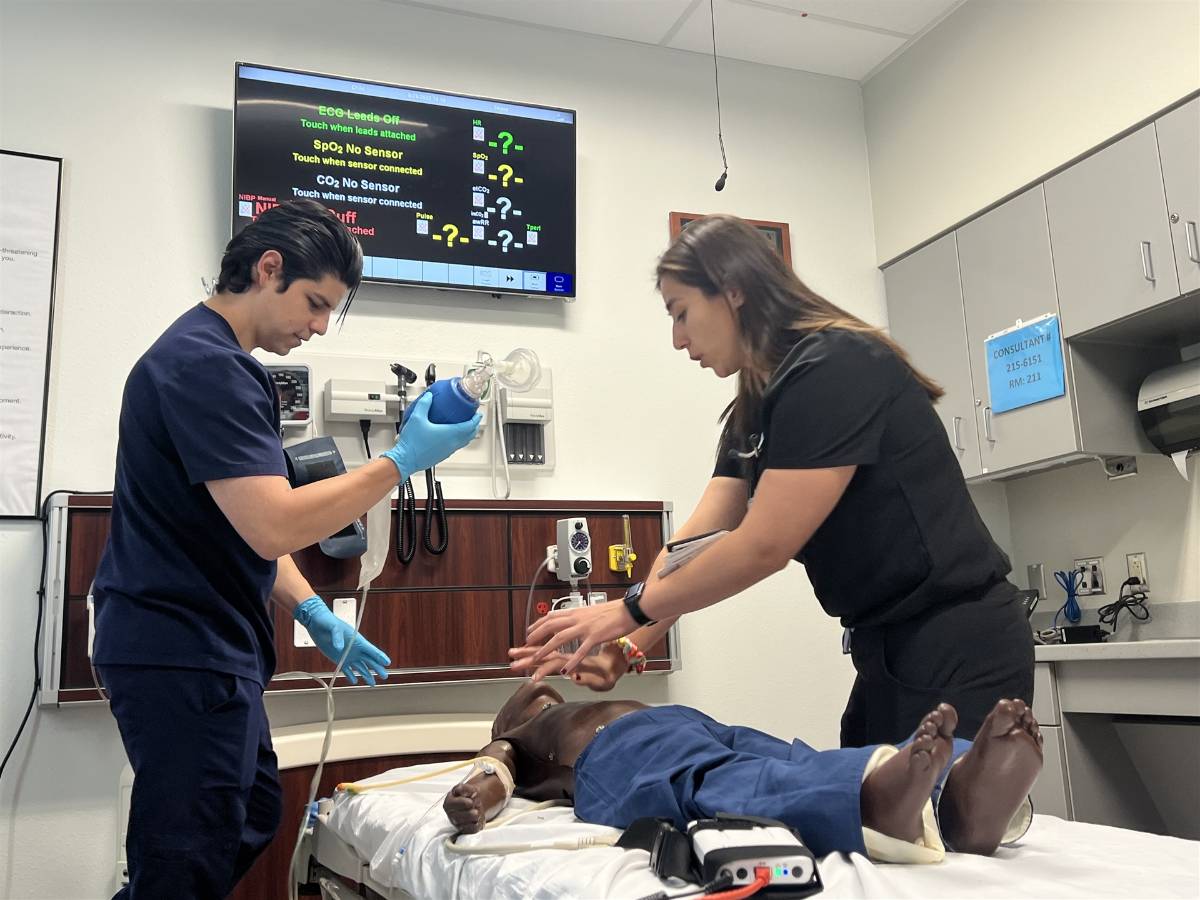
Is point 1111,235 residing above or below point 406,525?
above

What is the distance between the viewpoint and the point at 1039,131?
3.36 meters

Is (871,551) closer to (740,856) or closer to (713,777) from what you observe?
(713,777)

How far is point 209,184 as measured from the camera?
315 cm

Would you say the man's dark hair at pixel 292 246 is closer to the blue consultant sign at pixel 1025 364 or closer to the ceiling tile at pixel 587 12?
the ceiling tile at pixel 587 12

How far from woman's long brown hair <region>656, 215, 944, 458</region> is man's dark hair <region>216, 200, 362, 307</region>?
1.87 ft

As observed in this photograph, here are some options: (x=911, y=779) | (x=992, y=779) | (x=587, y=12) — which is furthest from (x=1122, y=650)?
(x=587, y=12)

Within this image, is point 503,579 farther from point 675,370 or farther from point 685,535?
point 685,535

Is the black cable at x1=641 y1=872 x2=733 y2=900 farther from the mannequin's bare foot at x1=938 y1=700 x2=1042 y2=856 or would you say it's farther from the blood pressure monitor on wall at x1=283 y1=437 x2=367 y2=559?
the blood pressure monitor on wall at x1=283 y1=437 x2=367 y2=559

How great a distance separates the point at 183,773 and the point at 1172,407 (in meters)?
2.75

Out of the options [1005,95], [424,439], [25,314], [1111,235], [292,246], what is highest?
[1005,95]

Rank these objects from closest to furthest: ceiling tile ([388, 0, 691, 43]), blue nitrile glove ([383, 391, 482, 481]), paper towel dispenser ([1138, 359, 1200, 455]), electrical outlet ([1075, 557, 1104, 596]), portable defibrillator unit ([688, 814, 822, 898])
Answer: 1. portable defibrillator unit ([688, 814, 822, 898])
2. blue nitrile glove ([383, 391, 482, 481])
3. paper towel dispenser ([1138, 359, 1200, 455])
4. electrical outlet ([1075, 557, 1104, 596])
5. ceiling tile ([388, 0, 691, 43])

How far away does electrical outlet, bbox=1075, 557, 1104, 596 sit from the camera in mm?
3350

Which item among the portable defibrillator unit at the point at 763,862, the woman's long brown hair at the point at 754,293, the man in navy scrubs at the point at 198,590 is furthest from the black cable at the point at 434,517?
the portable defibrillator unit at the point at 763,862

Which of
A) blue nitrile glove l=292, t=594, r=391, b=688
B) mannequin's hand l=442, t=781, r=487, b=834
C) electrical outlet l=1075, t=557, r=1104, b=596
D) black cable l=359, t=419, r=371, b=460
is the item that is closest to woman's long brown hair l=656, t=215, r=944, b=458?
mannequin's hand l=442, t=781, r=487, b=834
